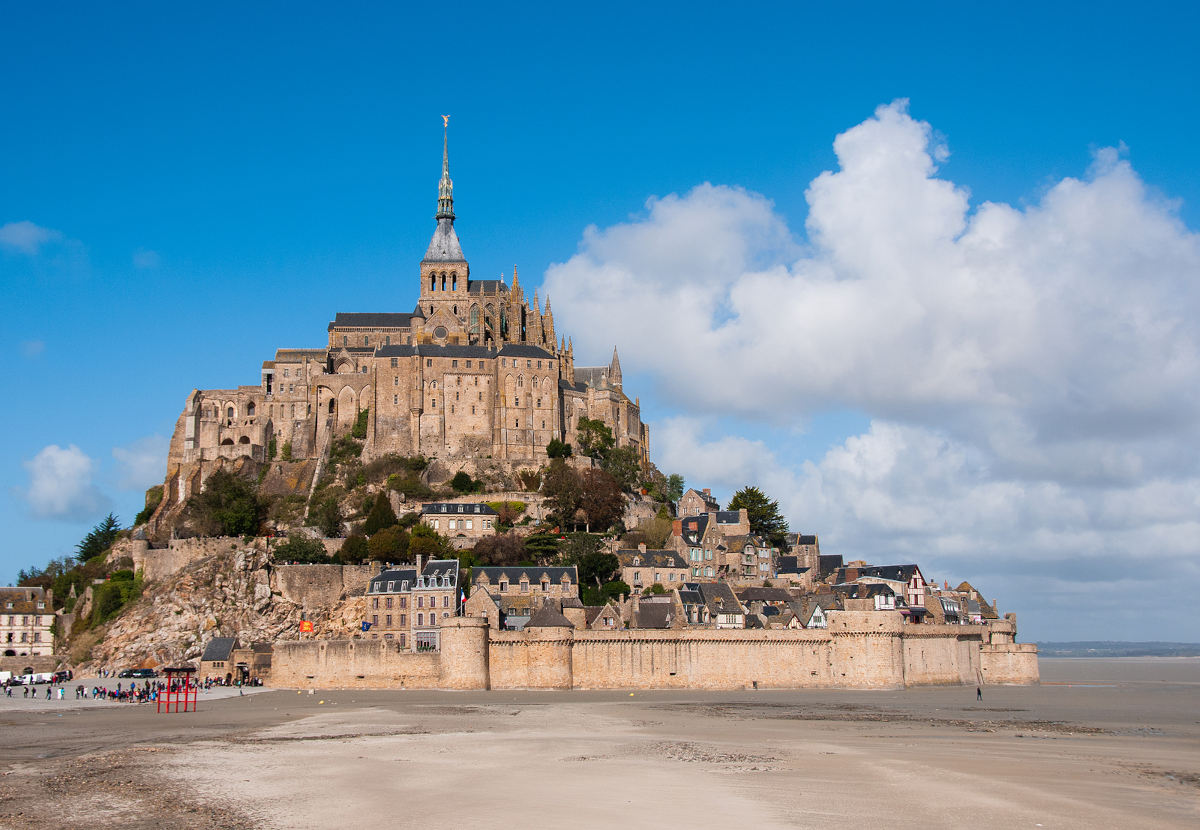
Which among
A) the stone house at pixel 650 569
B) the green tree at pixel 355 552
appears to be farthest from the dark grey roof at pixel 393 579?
the stone house at pixel 650 569

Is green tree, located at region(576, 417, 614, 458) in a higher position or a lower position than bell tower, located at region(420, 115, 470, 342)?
lower

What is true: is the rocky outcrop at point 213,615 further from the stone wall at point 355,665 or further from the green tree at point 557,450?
the green tree at point 557,450

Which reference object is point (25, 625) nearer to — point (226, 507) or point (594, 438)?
point (226, 507)

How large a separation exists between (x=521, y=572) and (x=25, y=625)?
31.3 metres

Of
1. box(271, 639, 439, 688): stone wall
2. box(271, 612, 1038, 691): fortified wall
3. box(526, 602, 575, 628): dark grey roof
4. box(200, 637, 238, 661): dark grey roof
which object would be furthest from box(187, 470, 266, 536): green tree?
box(526, 602, 575, 628): dark grey roof

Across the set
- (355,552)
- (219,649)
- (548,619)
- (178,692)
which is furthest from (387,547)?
(178,692)

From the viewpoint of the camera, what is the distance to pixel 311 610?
2452 inches

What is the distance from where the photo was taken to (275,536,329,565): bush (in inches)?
2552

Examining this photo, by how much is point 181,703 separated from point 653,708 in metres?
20.2

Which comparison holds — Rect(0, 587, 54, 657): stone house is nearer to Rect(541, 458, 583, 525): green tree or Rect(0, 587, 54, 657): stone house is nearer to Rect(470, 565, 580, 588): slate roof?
Rect(470, 565, 580, 588): slate roof

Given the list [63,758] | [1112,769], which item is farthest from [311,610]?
[1112,769]

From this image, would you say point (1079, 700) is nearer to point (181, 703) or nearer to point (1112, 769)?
point (1112, 769)

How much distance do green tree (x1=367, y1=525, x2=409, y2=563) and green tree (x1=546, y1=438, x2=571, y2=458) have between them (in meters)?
19.2

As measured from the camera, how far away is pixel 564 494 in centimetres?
7375
